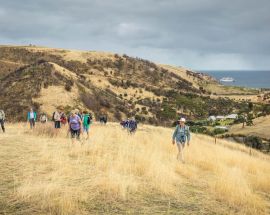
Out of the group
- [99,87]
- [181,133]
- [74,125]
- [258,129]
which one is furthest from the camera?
[99,87]

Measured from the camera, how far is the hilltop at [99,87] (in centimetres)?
5938

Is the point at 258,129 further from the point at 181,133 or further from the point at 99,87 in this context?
the point at 99,87

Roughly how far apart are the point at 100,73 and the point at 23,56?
20510 mm

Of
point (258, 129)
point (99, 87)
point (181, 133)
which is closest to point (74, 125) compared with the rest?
point (181, 133)

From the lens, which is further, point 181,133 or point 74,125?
point 74,125

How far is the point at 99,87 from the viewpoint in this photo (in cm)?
8300

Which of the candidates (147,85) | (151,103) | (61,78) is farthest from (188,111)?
(61,78)

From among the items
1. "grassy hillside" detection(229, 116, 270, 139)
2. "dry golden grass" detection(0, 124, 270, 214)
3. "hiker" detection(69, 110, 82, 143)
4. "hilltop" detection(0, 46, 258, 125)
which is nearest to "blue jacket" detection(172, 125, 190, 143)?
"dry golden grass" detection(0, 124, 270, 214)

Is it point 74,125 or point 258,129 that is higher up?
point 74,125

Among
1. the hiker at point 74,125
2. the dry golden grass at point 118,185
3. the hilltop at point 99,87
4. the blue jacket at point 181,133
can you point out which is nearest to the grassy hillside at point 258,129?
the hilltop at point 99,87

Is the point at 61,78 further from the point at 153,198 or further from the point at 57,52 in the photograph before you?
the point at 153,198

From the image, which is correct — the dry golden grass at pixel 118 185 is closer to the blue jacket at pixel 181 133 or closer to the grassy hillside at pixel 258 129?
the blue jacket at pixel 181 133

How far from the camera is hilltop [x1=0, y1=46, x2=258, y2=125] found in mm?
59375

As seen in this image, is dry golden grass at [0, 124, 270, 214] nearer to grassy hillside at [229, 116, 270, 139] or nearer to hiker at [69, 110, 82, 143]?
hiker at [69, 110, 82, 143]
